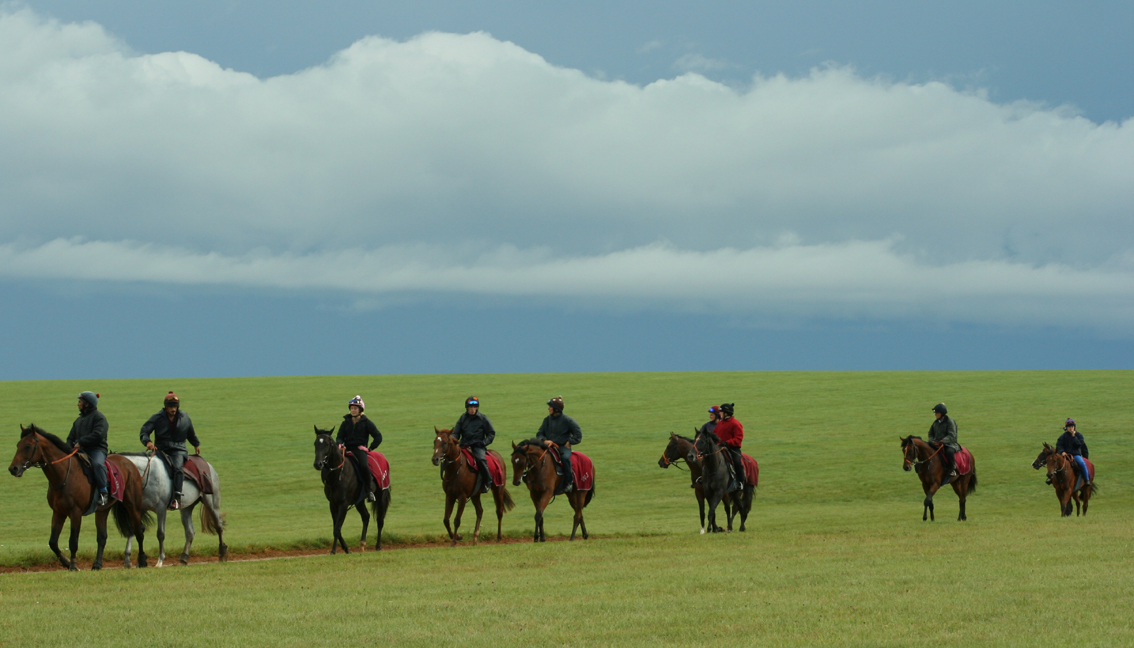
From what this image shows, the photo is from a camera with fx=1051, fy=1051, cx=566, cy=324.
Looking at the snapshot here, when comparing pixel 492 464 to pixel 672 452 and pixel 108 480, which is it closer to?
pixel 672 452

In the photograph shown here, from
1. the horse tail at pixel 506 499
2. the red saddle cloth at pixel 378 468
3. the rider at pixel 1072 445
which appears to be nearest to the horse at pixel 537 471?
the horse tail at pixel 506 499

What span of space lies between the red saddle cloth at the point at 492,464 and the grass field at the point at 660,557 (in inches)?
79.7

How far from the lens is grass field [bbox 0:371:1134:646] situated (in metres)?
11.2

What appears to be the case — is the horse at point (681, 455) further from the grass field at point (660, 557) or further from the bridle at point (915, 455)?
the bridle at point (915, 455)

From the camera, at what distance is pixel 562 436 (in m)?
22.5

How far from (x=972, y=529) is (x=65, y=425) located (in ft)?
135

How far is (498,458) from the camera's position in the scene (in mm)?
22906

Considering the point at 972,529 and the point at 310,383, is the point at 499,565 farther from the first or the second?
the point at 310,383

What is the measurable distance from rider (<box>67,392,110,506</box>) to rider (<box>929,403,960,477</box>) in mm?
18562

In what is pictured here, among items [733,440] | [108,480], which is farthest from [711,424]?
[108,480]

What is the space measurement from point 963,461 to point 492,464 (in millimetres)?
12259

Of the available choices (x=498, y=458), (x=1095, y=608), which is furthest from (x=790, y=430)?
(x=1095, y=608)

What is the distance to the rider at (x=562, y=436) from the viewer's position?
73.3 feet

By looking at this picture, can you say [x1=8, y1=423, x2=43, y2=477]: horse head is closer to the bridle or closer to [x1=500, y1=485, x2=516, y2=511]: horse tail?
[x1=500, y1=485, x2=516, y2=511]: horse tail
